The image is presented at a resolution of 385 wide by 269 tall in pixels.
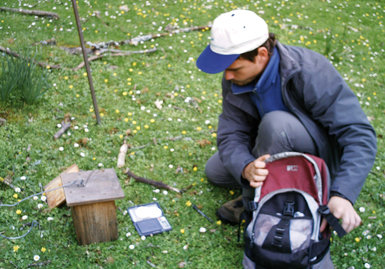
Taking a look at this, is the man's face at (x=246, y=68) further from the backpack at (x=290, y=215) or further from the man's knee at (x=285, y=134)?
the backpack at (x=290, y=215)

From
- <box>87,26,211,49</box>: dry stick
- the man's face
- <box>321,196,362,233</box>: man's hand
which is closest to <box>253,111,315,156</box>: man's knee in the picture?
the man's face

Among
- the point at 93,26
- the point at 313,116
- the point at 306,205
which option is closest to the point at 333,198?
the point at 306,205

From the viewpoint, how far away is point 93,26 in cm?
562

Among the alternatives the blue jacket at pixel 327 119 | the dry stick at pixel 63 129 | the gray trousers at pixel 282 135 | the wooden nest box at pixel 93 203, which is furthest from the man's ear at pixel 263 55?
the dry stick at pixel 63 129

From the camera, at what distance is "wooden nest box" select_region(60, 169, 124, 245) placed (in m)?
2.43

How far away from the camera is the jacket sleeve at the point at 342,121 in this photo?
221cm

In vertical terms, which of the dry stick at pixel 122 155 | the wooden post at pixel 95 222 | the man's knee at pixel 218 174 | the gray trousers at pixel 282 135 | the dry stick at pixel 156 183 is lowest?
the dry stick at pixel 156 183

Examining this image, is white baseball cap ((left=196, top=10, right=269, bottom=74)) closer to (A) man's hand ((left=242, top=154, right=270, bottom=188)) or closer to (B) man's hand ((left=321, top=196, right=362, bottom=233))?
(A) man's hand ((left=242, top=154, right=270, bottom=188))

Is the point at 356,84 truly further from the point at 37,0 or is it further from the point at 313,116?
the point at 37,0

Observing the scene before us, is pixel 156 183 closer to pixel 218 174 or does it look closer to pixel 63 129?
pixel 218 174

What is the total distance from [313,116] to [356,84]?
2.89 m

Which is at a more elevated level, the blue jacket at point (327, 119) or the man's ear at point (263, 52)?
the man's ear at point (263, 52)

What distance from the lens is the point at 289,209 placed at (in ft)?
7.45

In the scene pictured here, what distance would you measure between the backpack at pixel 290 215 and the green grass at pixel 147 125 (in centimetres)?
51
